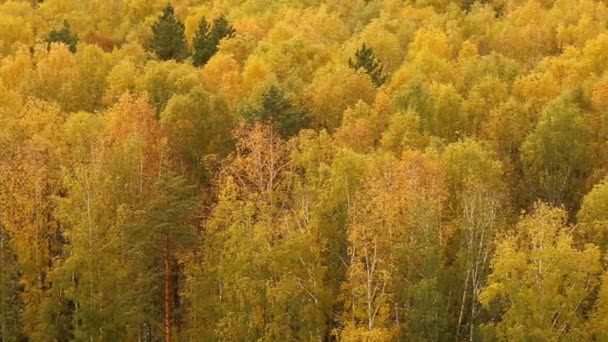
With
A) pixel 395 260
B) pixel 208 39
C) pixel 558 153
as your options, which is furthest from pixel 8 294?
pixel 208 39

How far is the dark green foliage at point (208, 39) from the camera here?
8931 cm

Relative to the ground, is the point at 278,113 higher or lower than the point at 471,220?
higher

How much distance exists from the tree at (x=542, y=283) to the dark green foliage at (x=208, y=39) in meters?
53.9

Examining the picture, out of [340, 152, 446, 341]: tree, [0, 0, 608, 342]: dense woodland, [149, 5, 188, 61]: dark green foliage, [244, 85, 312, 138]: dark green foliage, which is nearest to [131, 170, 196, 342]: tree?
[0, 0, 608, 342]: dense woodland

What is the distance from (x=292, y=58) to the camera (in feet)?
275

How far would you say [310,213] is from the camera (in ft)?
152

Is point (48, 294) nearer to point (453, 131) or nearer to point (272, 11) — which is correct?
point (453, 131)

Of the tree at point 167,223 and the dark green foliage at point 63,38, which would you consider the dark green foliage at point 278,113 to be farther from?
the dark green foliage at point 63,38

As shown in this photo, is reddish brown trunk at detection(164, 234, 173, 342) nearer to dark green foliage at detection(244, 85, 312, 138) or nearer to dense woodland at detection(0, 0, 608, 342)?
dense woodland at detection(0, 0, 608, 342)

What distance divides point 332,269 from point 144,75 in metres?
34.0

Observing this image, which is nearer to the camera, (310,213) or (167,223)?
(167,223)

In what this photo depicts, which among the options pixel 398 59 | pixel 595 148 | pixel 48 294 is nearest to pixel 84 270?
pixel 48 294

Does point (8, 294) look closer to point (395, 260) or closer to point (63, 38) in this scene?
point (395, 260)

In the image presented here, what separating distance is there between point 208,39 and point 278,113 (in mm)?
32908
